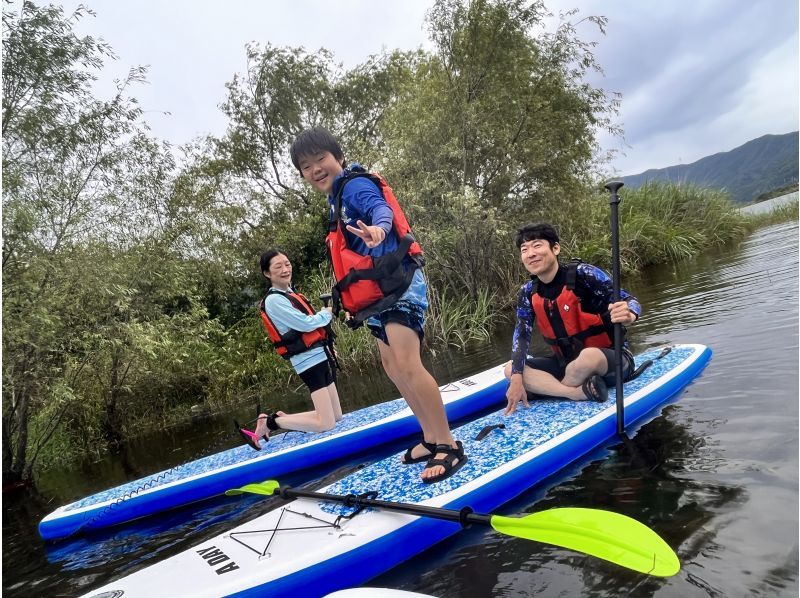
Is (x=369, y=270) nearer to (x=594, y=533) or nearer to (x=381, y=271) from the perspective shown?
(x=381, y=271)

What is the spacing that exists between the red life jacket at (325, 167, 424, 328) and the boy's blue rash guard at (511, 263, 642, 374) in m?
1.29

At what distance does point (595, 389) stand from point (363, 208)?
1981 mm

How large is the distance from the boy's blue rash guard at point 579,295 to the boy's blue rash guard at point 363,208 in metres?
1.43

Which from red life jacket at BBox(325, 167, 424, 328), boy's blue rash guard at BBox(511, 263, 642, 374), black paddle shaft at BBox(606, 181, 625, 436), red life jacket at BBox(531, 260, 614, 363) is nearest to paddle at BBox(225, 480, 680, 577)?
red life jacket at BBox(325, 167, 424, 328)

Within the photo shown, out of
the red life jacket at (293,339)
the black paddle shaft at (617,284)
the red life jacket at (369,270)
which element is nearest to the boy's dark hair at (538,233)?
the black paddle shaft at (617,284)

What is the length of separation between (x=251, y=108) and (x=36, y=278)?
11405mm

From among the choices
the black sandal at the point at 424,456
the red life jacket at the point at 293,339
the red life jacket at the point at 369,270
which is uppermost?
the red life jacket at the point at 369,270

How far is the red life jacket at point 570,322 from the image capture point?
3439 millimetres

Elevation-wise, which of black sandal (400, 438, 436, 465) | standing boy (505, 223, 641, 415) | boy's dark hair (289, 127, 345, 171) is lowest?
black sandal (400, 438, 436, 465)

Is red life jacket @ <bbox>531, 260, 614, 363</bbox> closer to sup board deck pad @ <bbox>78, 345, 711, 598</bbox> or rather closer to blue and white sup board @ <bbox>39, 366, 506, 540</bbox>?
sup board deck pad @ <bbox>78, 345, 711, 598</bbox>

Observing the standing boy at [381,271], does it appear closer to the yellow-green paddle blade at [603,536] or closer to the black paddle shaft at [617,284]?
the yellow-green paddle blade at [603,536]

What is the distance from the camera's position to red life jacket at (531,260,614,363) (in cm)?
→ 344

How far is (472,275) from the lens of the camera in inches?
386

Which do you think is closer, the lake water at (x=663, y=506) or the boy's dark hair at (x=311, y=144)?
the lake water at (x=663, y=506)
